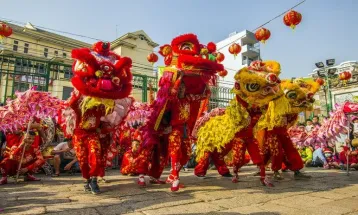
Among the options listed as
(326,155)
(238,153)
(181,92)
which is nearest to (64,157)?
(181,92)

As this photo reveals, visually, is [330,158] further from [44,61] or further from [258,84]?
[44,61]

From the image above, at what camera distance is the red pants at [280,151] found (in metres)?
4.25

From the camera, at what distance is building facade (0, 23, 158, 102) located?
7.95m

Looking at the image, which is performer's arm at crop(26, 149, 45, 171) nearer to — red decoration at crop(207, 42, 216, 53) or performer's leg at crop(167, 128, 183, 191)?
performer's leg at crop(167, 128, 183, 191)

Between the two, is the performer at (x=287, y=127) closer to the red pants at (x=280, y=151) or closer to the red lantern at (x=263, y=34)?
the red pants at (x=280, y=151)

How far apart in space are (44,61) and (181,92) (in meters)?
5.83

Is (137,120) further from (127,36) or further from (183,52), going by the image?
(127,36)

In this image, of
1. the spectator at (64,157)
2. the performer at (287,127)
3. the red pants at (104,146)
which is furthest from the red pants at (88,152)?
the spectator at (64,157)

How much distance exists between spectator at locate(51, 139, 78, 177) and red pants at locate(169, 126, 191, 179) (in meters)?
3.26

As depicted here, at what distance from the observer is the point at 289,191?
3236mm

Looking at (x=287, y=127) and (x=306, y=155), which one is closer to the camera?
(x=287, y=127)

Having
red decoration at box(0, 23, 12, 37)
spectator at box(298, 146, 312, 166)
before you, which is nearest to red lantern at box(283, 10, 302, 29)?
spectator at box(298, 146, 312, 166)

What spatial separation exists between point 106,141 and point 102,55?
110cm

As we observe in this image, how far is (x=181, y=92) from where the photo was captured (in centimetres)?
361
